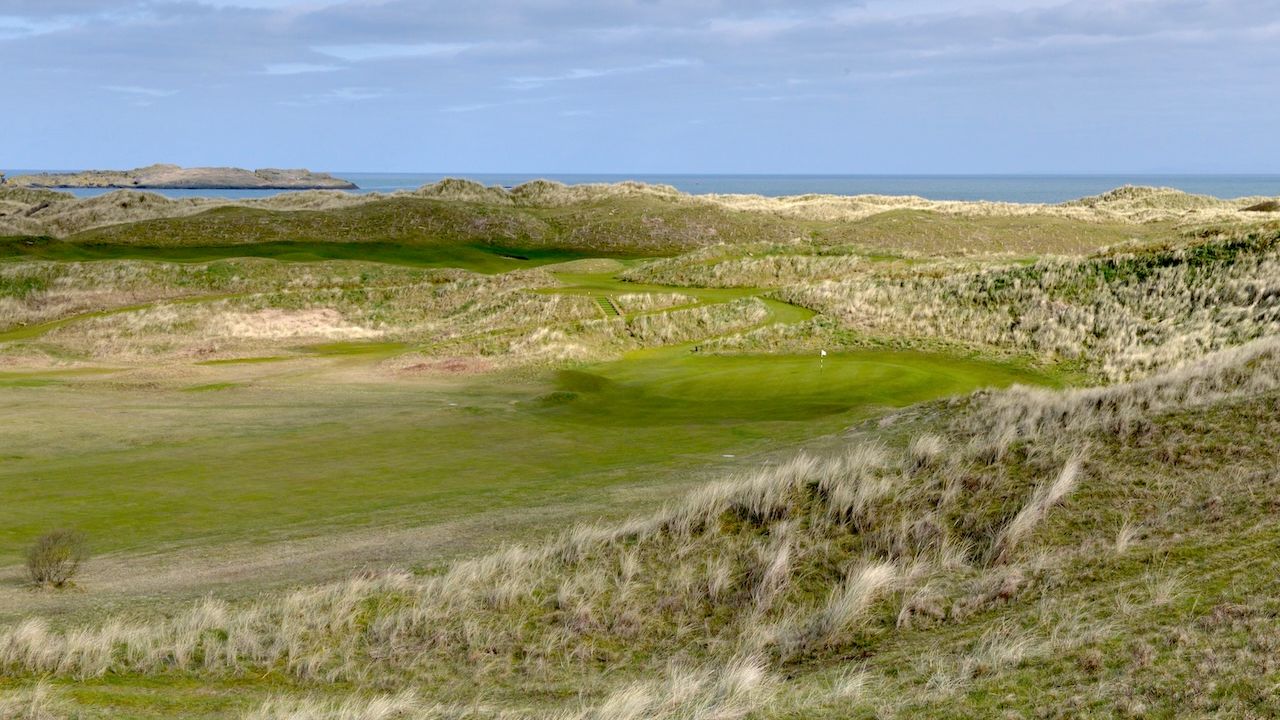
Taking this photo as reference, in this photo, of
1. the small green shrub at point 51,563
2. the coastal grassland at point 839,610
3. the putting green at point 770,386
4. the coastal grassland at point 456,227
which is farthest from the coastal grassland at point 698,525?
the coastal grassland at point 456,227

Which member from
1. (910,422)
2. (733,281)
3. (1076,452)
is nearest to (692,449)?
(910,422)

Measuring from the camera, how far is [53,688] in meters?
8.49

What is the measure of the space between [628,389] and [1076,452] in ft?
57.2

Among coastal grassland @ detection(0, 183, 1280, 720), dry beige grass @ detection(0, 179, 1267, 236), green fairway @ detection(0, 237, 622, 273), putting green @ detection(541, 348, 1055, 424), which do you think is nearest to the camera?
coastal grassland @ detection(0, 183, 1280, 720)

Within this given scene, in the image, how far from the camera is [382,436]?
73.1 feet

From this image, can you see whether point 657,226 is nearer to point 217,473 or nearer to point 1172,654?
point 217,473

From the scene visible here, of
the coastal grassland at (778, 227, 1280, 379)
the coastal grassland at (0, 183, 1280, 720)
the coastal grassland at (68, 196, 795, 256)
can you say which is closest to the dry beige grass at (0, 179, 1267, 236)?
the coastal grassland at (68, 196, 795, 256)

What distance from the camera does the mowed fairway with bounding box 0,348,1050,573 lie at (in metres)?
15.8

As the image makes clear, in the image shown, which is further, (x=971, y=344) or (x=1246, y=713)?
(x=971, y=344)

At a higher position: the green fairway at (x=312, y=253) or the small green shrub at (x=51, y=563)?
the green fairway at (x=312, y=253)

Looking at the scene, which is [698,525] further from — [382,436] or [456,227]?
[456,227]

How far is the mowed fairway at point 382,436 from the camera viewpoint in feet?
51.9

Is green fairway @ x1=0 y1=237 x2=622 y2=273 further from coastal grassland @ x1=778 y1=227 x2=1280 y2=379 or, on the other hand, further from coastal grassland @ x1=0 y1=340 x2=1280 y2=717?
coastal grassland @ x1=0 y1=340 x2=1280 y2=717

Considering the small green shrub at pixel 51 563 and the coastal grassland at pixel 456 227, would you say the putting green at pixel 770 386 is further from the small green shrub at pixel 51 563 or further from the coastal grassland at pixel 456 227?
the coastal grassland at pixel 456 227
